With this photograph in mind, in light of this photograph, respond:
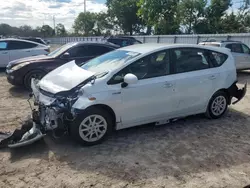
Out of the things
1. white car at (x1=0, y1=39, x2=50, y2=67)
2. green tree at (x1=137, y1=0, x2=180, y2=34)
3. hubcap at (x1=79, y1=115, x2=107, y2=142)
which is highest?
green tree at (x1=137, y1=0, x2=180, y2=34)

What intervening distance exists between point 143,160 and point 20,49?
10527 mm

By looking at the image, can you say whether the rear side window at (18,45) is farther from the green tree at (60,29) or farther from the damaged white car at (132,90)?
the green tree at (60,29)

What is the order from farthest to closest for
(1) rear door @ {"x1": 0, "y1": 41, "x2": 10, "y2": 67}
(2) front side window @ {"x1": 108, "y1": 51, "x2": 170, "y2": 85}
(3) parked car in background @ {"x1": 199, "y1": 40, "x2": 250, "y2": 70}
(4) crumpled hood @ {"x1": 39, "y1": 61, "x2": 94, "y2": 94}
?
(1) rear door @ {"x1": 0, "y1": 41, "x2": 10, "y2": 67} < (3) parked car in background @ {"x1": 199, "y1": 40, "x2": 250, "y2": 70} < (2) front side window @ {"x1": 108, "y1": 51, "x2": 170, "y2": 85} < (4) crumpled hood @ {"x1": 39, "y1": 61, "x2": 94, "y2": 94}

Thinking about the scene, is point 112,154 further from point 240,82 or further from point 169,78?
point 240,82

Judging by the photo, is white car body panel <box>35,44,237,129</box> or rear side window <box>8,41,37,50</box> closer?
white car body panel <box>35,44,237,129</box>

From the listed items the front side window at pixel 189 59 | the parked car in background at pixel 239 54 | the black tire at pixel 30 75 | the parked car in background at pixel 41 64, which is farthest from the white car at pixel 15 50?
the front side window at pixel 189 59

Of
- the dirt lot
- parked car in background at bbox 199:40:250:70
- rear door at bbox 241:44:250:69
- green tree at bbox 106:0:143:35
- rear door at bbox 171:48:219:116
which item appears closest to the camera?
the dirt lot

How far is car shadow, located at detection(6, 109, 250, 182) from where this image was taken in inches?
151

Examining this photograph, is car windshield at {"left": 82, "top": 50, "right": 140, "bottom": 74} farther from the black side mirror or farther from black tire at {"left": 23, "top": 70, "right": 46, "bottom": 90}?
black tire at {"left": 23, "top": 70, "right": 46, "bottom": 90}

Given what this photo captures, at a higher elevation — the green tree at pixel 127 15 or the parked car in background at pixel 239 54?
the green tree at pixel 127 15

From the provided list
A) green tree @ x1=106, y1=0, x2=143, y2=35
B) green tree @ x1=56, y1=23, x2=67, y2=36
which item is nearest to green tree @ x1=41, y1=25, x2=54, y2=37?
green tree @ x1=56, y1=23, x2=67, y2=36

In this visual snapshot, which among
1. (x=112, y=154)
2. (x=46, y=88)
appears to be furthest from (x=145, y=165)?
(x=46, y=88)

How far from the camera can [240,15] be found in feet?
105

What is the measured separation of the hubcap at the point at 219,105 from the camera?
19.1ft
